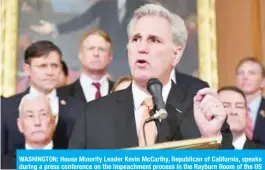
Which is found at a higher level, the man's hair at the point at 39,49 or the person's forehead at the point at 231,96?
the man's hair at the point at 39,49

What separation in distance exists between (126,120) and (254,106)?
1.10 metres

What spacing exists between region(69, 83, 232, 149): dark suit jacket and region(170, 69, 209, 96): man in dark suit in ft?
0.17

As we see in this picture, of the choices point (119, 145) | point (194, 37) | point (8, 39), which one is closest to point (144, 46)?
point (194, 37)

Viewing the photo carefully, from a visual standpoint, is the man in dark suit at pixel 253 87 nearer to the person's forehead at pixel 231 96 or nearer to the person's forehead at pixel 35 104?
the person's forehead at pixel 231 96

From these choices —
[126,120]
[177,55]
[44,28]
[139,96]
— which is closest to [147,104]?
[139,96]

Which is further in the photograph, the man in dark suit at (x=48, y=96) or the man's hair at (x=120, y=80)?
the man's hair at (x=120, y=80)

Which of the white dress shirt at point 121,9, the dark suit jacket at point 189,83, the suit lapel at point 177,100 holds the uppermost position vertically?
the white dress shirt at point 121,9

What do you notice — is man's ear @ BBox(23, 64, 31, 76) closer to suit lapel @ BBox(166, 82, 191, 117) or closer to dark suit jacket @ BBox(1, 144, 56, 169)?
dark suit jacket @ BBox(1, 144, 56, 169)

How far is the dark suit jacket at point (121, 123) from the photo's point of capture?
4445mm

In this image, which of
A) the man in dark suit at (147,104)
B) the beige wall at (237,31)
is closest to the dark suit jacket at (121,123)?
the man in dark suit at (147,104)

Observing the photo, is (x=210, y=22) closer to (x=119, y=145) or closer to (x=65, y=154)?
(x=119, y=145)

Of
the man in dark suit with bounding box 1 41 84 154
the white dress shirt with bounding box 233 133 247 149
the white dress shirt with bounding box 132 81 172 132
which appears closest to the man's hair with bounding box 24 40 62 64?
A: the man in dark suit with bounding box 1 41 84 154

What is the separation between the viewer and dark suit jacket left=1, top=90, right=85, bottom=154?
4461mm

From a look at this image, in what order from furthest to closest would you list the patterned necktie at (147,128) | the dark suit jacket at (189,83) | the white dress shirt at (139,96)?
the dark suit jacket at (189,83) < the white dress shirt at (139,96) < the patterned necktie at (147,128)
